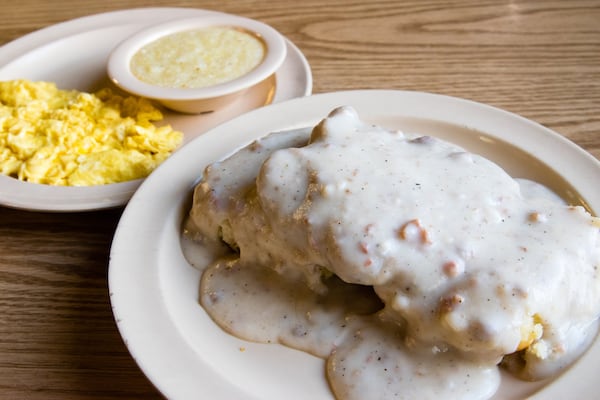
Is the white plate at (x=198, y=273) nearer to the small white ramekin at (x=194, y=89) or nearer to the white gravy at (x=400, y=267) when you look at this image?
the white gravy at (x=400, y=267)

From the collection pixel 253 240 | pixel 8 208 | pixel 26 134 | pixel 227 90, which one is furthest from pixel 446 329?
pixel 26 134

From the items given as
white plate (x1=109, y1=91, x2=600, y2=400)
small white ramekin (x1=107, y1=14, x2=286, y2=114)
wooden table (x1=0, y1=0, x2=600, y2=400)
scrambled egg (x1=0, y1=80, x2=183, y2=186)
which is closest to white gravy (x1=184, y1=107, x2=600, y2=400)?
white plate (x1=109, y1=91, x2=600, y2=400)

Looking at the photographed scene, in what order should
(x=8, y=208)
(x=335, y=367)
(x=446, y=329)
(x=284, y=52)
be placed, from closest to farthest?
(x=446, y=329)
(x=335, y=367)
(x=8, y=208)
(x=284, y=52)

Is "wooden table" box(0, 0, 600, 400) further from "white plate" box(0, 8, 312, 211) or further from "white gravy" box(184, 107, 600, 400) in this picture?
"white gravy" box(184, 107, 600, 400)

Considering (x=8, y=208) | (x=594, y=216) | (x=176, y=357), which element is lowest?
(x=8, y=208)

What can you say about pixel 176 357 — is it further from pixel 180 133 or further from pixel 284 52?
pixel 284 52

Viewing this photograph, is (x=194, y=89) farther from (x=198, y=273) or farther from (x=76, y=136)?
(x=198, y=273)

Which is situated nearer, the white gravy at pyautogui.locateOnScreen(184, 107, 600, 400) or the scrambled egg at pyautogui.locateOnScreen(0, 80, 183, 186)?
the white gravy at pyautogui.locateOnScreen(184, 107, 600, 400)
